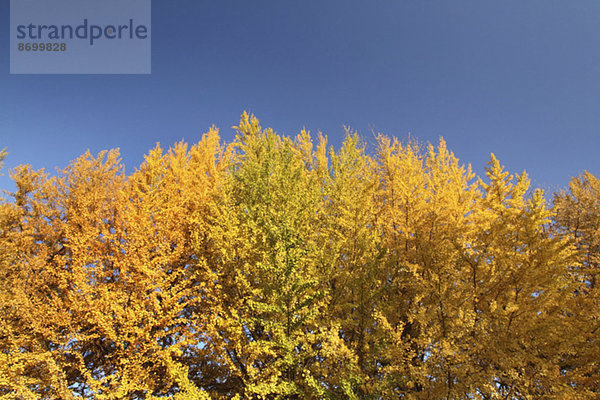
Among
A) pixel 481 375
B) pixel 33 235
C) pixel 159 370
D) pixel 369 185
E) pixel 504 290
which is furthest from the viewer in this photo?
pixel 33 235

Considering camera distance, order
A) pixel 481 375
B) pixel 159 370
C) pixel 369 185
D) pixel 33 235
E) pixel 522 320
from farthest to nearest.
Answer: pixel 33 235, pixel 369 185, pixel 159 370, pixel 522 320, pixel 481 375

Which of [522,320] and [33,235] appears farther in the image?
[33,235]

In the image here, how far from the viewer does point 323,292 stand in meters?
6.72

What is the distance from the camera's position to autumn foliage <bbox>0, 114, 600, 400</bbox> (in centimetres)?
583

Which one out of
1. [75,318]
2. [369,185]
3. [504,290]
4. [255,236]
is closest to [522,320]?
[504,290]

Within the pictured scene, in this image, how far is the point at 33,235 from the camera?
1141 centimetres

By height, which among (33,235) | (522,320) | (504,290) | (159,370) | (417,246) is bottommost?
(159,370)

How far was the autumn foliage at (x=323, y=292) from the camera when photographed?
583cm

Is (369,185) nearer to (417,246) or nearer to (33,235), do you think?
(417,246)

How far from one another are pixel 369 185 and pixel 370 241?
2.80 metres

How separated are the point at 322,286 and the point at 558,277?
218 inches

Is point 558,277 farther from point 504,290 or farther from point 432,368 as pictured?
point 432,368

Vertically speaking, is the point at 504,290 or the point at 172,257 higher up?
the point at 172,257

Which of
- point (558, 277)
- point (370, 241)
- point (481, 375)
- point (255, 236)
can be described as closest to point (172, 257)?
point (255, 236)
